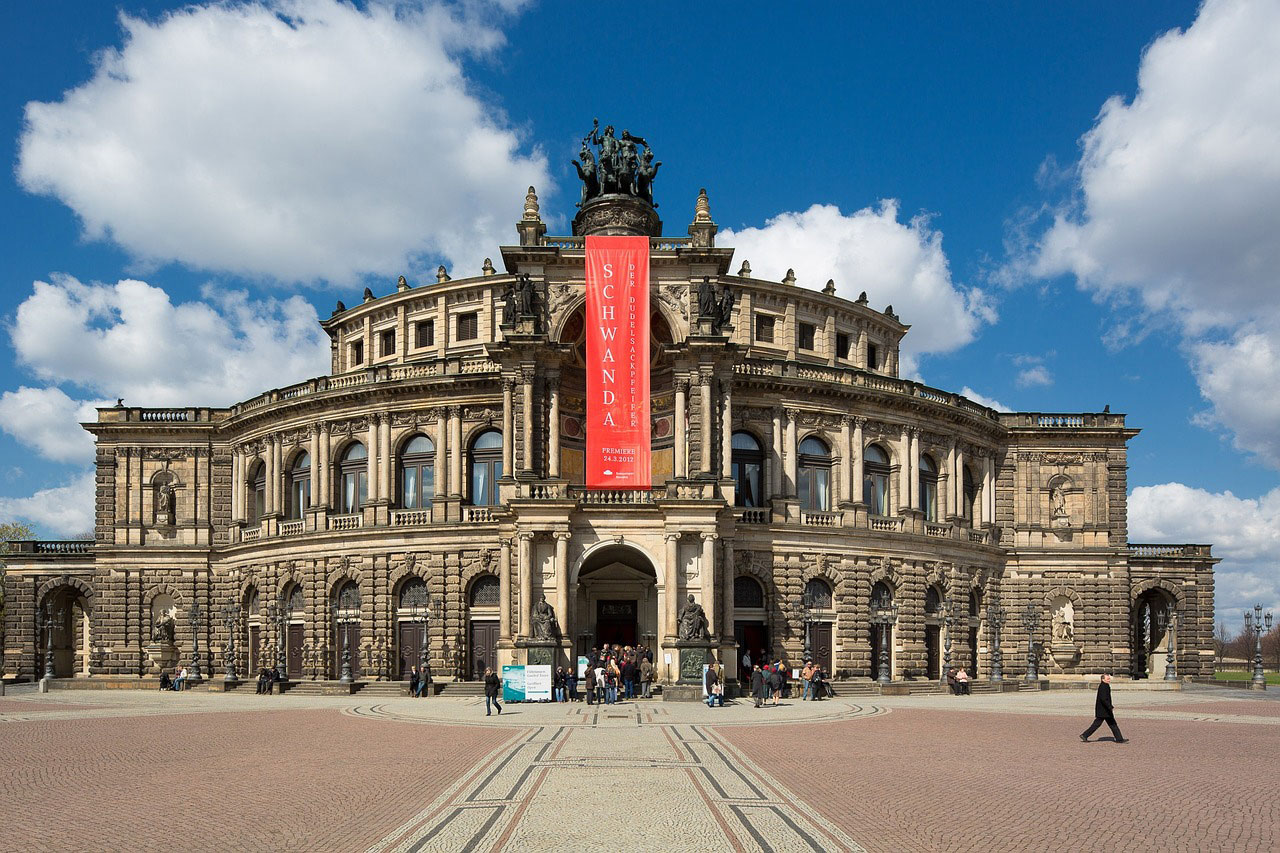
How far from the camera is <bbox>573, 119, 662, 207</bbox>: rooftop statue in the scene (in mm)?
59250

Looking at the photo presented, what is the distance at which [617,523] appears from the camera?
160 ft

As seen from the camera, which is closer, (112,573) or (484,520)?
(484,520)

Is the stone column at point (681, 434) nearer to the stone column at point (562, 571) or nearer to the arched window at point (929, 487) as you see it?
the stone column at point (562, 571)

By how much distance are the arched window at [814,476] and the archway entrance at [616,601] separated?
32.2 ft

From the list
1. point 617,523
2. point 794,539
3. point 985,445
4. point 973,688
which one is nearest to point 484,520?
point 617,523

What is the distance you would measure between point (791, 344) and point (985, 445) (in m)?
13.2

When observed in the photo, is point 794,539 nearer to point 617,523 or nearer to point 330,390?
point 617,523

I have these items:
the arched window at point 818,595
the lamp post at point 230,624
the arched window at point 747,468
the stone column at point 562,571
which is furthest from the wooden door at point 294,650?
the arched window at point 818,595

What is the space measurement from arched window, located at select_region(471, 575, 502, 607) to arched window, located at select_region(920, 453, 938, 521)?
23773 mm

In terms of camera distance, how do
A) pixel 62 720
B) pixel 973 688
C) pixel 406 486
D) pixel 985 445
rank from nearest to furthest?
pixel 62 720
pixel 973 688
pixel 406 486
pixel 985 445

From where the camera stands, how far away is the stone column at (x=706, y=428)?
4975 cm

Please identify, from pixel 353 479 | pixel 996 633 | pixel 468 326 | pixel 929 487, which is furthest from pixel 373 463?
pixel 996 633

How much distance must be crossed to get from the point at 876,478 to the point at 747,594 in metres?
10.4

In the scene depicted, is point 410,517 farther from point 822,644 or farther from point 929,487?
point 929,487
